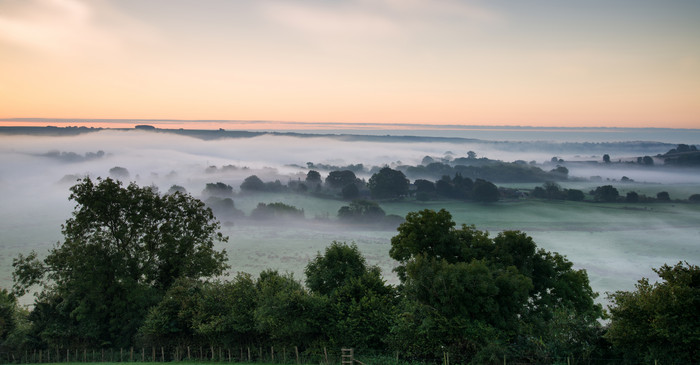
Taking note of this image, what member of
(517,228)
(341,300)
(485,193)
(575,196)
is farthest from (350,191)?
(341,300)

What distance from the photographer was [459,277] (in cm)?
2405

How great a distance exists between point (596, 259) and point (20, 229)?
555ft

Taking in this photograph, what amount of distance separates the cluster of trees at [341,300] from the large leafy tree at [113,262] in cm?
11

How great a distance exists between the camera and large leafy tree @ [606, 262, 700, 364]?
1864 cm

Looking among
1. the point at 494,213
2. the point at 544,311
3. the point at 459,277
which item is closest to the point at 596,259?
the point at 494,213

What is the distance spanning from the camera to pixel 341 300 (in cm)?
2823

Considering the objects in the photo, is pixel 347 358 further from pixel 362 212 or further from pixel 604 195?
pixel 604 195

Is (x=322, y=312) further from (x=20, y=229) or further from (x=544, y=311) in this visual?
(x=20, y=229)

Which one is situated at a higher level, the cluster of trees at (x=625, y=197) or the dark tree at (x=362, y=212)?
the cluster of trees at (x=625, y=197)

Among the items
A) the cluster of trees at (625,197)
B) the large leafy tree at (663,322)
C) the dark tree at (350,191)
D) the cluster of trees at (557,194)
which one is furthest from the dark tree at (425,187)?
the large leafy tree at (663,322)

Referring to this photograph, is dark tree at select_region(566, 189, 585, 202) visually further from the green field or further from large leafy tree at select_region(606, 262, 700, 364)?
large leafy tree at select_region(606, 262, 700, 364)

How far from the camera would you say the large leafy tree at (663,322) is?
61.2 feet

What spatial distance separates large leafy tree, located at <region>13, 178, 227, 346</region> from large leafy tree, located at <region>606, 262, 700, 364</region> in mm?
30837

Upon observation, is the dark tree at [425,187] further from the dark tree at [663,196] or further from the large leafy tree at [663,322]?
the large leafy tree at [663,322]
